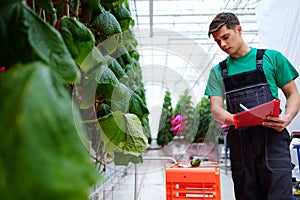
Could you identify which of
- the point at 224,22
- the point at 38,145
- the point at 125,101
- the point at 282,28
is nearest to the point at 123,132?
the point at 125,101

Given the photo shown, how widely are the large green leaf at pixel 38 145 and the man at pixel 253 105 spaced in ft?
3.93

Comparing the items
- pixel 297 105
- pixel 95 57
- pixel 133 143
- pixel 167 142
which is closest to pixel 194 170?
A: pixel 297 105

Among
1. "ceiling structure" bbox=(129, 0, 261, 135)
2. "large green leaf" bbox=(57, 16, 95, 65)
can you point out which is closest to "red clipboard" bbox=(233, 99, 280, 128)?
"large green leaf" bbox=(57, 16, 95, 65)

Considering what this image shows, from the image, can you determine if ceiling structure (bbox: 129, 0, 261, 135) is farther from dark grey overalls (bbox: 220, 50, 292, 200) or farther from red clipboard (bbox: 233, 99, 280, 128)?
red clipboard (bbox: 233, 99, 280, 128)

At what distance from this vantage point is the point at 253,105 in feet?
4.84

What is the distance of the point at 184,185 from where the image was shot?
1748 mm

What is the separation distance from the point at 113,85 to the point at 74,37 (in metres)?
0.34

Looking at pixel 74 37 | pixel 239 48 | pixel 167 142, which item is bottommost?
pixel 167 142

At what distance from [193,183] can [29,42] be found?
1.50m

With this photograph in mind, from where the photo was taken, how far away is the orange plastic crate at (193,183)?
5.55 ft

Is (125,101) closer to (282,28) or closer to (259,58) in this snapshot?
(259,58)

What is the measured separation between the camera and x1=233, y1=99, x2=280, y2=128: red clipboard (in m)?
1.27

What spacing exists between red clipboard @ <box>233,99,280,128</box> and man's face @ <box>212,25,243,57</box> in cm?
34

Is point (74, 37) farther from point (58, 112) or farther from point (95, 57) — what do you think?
point (58, 112)
